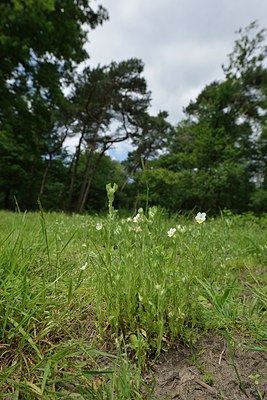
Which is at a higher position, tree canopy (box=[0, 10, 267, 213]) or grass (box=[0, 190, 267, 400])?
tree canopy (box=[0, 10, 267, 213])

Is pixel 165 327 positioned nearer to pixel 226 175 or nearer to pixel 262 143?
pixel 226 175

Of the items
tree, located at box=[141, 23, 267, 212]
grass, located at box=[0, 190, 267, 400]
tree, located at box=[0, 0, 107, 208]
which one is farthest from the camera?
tree, located at box=[141, 23, 267, 212]

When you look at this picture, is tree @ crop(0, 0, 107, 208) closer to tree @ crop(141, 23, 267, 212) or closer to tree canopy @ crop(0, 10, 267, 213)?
tree canopy @ crop(0, 10, 267, 213)

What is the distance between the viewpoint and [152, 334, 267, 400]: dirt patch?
3.04 ft

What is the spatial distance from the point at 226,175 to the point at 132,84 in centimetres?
1025

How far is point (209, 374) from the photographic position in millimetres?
1009

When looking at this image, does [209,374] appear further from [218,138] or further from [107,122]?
[107,122]

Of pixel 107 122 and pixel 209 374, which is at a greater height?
pixel 107 122

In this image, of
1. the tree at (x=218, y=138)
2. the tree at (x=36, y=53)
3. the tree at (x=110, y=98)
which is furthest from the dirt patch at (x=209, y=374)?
the tree at (x=110, y=98)

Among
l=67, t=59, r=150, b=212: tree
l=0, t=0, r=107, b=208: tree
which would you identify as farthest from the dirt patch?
l=67, t=59, r=150, b=212: tree

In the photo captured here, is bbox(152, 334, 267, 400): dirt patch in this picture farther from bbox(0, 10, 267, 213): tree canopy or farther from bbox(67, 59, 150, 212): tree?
bbox(67, 59, 150, 212): tree

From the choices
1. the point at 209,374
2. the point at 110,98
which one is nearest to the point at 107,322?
the point at 209,374

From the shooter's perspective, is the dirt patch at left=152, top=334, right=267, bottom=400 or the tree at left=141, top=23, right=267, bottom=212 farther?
the tree at left=141, top=23, right=267, bottom=212

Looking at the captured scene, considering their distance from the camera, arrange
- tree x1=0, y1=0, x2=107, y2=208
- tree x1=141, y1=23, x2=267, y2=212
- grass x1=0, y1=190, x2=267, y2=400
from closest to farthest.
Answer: grass x1=0, y1=190, x2=267, y2=400
tree x1=0, y1=0, x2=107, y2=208
tree x1=141, y1=23, x2=267, y2=212
